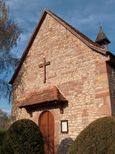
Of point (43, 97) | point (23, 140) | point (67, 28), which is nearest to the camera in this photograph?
point (23, 140)

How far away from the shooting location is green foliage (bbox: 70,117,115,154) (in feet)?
25.3

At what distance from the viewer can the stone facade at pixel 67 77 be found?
1268 cm

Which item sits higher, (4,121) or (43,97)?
(43,97)

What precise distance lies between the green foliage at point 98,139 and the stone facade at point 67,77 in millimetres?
3708

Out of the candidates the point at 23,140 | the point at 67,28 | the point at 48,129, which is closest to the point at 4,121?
the point at 48,129

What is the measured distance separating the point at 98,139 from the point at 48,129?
6.66 m

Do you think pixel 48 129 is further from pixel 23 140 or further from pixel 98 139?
pixel 98 139

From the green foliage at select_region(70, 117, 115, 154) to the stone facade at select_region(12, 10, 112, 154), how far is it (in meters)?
3.71

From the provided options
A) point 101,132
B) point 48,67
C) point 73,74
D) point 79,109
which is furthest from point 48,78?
point 101,132

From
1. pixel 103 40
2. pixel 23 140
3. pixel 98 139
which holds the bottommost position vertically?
pixel 23 140

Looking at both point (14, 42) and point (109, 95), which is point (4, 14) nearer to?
point (14, 42)

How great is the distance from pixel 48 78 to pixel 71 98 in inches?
92.8

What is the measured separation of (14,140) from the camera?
36.7ft

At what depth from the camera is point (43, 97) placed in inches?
572
